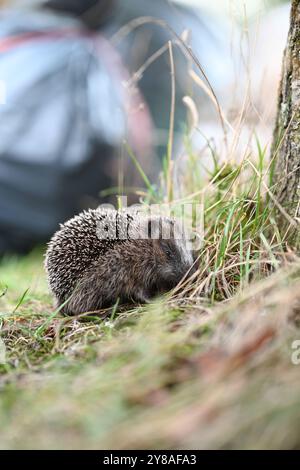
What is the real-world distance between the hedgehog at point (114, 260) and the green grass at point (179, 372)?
53cm

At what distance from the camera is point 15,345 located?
3.16m

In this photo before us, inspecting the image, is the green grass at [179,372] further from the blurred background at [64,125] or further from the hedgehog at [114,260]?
the blurred background at [64,125]

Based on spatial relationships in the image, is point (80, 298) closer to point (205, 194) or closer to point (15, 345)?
point (15, 345)

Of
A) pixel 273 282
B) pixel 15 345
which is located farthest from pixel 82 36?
pixel 273 282

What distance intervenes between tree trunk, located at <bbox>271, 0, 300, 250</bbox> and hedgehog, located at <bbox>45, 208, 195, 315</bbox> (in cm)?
84

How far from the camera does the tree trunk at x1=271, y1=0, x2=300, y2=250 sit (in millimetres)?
3223

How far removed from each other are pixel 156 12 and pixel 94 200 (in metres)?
3.17

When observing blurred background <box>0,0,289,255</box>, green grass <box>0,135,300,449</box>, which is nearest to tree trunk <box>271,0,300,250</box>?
green grass <box>0,135,300,449</box>

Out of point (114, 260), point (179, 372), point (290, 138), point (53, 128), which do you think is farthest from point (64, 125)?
point (179, 372)

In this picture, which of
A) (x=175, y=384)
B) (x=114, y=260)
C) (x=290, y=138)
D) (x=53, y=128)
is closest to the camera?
(x=175, y=384)

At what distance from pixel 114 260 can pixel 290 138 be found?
64.4 inches

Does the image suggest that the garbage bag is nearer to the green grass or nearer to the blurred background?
the blurred background

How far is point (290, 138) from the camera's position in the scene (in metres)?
3.34

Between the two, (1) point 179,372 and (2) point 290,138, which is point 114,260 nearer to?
(2) point 290,138
